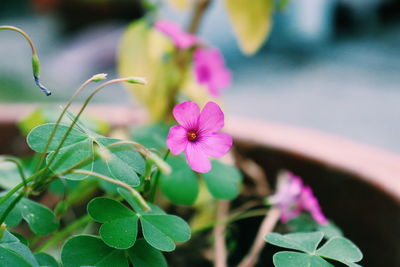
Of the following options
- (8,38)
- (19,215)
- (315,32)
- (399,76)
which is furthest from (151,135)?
(8,38)

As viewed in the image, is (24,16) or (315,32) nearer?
(315,32)

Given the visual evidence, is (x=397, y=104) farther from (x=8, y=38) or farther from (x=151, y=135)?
(x=8, y=38)

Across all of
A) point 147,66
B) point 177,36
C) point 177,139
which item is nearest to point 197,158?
point 177,139

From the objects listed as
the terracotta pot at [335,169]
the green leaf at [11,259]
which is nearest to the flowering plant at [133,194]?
the green leaf at [11,259]

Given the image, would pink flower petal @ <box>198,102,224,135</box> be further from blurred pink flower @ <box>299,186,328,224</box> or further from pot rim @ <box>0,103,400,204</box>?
pot rim @ <box>0,103,400,204</box>

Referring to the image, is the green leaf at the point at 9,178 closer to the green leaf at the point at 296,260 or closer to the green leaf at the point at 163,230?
the green leaf at the point at 163,230

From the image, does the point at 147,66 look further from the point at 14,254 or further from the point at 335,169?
the point at 14,254
